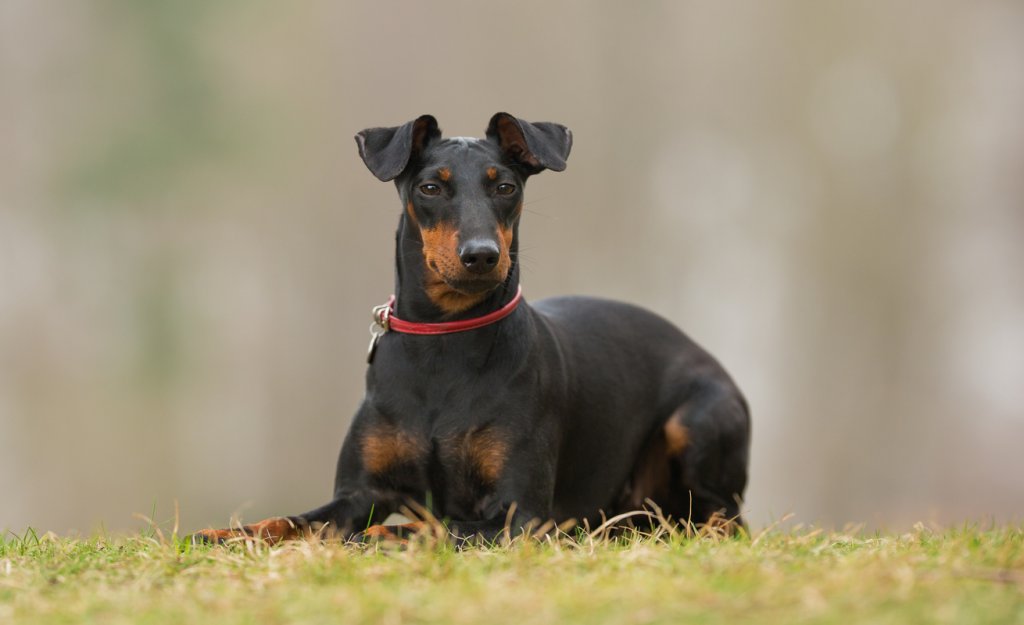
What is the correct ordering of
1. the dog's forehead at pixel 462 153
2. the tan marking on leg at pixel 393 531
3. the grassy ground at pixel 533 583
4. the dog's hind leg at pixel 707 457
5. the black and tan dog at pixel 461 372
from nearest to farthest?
the grassy ground at pixel 533 583 → the tan marking on leg at pixel 393 531 → the black and tan dog at pixel 461 372 → the dog's forehead at pixel 462 153 → the dog's hind leg at pixel 707 457

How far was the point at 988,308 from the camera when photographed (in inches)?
837

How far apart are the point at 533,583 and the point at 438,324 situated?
2271 mm

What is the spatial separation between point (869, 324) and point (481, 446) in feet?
53.8

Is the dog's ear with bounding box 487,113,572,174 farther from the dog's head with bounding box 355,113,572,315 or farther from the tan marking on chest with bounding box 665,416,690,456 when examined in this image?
the tan marking on chest with bounding box 665,416,690,456

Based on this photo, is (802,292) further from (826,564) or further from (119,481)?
(826,564)

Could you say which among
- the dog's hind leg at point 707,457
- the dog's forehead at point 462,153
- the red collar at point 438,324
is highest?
the dog's forehead at point 462,153

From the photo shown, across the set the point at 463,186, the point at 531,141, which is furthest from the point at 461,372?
the point at 531,141

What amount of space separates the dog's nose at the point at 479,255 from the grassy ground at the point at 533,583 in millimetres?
1186

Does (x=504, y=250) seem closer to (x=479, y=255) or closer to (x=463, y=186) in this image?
(x=479, y=255)

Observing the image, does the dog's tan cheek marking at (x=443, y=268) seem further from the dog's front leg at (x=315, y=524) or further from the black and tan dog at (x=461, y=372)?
the dog's front leg at (x=315, y=524)

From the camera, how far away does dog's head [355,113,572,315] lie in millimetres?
5621

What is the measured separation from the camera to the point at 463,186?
5820mm

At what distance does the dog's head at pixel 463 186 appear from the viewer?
562cm

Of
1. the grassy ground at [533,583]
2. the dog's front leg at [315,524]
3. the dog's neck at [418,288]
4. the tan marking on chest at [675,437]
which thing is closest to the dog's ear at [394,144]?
the dog's neck at [418,288]
